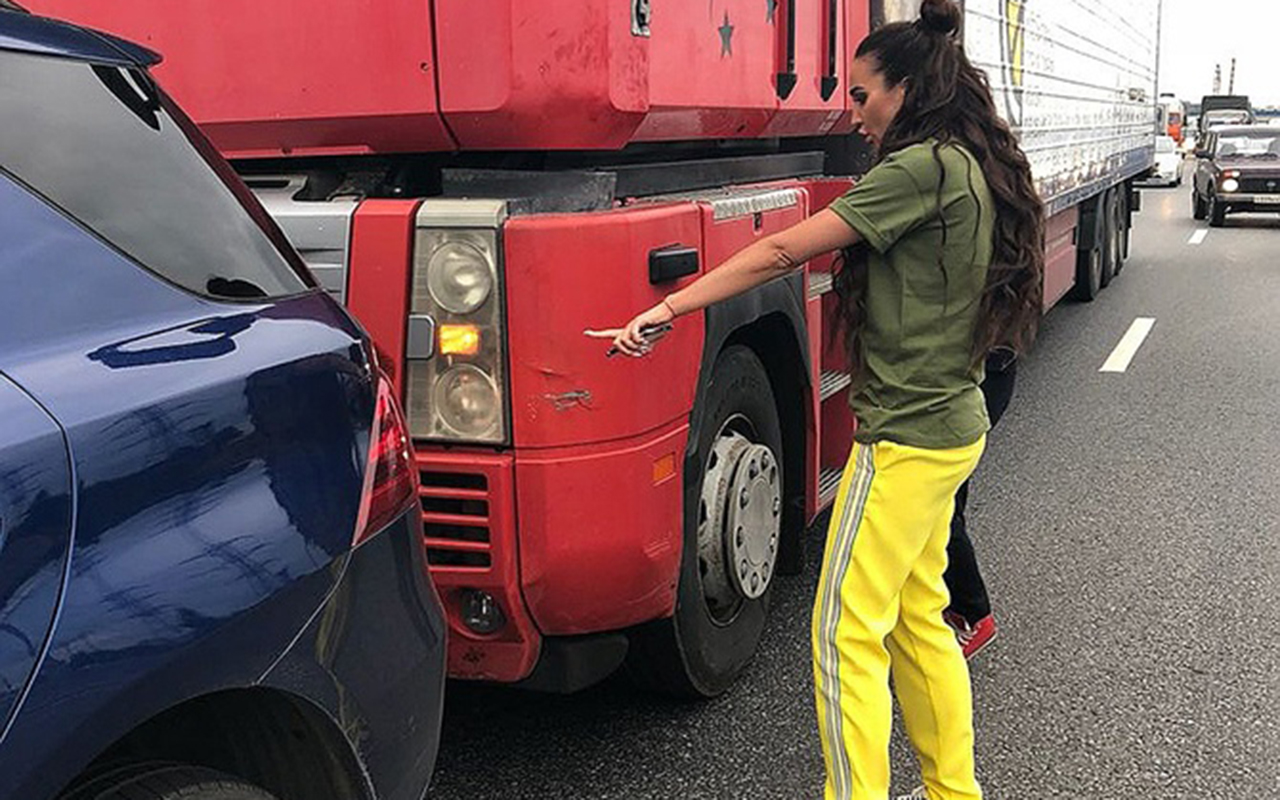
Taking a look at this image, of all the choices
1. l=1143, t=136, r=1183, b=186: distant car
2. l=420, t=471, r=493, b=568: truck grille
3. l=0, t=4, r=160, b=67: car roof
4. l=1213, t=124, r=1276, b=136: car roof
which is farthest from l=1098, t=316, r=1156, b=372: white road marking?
l=1143, t=136, r=1183, b=186: distant car

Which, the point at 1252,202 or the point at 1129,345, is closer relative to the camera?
the point at 1129,345

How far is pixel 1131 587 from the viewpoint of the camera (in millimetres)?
4832

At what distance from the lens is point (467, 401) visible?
288cm

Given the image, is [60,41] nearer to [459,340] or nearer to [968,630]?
[459,340]

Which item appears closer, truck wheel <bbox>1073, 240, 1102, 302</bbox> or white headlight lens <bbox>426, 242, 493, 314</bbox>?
white headlight lens <bbox>426, 242, 493, 314</bbox>

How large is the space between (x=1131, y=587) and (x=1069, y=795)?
169cm

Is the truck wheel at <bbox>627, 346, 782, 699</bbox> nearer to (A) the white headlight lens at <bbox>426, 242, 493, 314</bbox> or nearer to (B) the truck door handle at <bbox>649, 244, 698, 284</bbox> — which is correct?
(B) the truck door handle at <bbox>649, 244, 698, 284</bbox>

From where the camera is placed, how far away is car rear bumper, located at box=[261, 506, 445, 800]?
1.92 m

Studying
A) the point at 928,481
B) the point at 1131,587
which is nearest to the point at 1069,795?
the point at 928,481

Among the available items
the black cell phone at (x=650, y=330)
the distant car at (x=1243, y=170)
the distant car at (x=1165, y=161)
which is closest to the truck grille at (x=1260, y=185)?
the distant car at (x=1243, y=170)

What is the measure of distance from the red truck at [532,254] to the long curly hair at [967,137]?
1.86 ft

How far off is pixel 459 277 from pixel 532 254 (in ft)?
0.59

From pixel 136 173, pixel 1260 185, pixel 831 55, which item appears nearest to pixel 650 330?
pixel 136 173

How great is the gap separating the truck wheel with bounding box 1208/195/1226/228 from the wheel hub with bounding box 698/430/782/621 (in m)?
20.4
